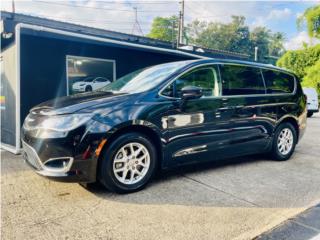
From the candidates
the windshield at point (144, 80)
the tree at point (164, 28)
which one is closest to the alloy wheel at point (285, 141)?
the windshield at point (144, 80)

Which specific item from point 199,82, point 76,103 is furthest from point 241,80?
point 76,103

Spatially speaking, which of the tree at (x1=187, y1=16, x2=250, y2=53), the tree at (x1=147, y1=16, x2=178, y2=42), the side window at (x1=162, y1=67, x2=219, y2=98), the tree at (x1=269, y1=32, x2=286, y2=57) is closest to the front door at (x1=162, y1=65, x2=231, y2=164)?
the side window at (x1=162, y1=67, x2=219, y2=98)

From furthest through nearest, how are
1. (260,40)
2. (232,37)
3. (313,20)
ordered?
1. (260,40)
2. (232,37)
3. (313,20)

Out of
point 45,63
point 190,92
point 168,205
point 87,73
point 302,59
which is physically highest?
point 302,59

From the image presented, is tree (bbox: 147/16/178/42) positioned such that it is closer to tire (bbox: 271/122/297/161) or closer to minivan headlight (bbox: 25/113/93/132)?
tire (bbox: 271/122/297/161)

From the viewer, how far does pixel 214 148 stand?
4.10m

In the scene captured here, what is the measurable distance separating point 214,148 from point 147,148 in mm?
1079

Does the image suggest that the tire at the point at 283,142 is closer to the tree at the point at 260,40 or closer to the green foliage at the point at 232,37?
the green foliage at the point at 232,37

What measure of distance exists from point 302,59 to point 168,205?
73.2ft

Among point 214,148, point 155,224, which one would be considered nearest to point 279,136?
point 214,148

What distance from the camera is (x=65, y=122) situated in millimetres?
3119

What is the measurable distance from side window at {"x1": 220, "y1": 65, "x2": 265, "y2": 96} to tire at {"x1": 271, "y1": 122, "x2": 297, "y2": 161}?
0.79 meters

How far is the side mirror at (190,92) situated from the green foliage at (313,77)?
64.3 ft

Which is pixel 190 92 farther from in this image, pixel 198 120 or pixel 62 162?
pixel 62 162
